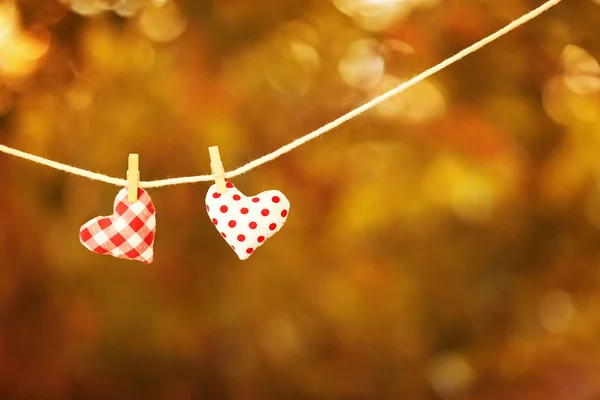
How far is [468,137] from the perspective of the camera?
3.07 feet

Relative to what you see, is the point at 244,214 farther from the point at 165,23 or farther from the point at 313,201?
the point at 165,23

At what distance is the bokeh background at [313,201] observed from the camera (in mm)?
926

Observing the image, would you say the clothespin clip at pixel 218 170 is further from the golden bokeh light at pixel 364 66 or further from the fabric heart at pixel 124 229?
the golden bokeh light at pixel 364 66

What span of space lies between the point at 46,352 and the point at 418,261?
60 cm

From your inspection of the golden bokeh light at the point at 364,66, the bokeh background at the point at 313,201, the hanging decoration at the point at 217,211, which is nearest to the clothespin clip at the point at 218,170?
the hanging decoration at the point at 217,211

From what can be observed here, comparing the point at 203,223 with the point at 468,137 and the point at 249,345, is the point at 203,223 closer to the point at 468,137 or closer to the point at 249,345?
the point at 249,345

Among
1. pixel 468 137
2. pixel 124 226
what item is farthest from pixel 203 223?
pixel 468 137

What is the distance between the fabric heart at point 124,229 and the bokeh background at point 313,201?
0.15 metres

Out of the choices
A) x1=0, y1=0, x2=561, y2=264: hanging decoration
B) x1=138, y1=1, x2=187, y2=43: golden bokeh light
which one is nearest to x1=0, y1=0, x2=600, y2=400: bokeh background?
x1=138, y1=1, x2=187, y2=43: golden bokeh light

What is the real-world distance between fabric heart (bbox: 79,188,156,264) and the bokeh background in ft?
0.49

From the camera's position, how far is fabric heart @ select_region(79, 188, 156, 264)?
31.9 inches

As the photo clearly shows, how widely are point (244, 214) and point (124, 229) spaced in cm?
16

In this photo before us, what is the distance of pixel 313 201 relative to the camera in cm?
95

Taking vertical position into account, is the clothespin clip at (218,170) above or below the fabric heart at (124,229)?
above
